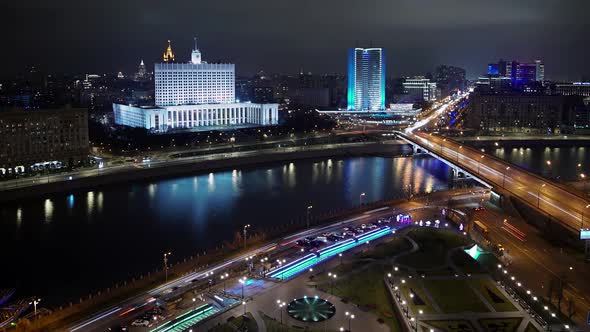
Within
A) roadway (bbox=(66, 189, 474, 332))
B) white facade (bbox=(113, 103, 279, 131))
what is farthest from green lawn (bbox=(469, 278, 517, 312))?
white facade (bbox=(113, 103, 279, 131))

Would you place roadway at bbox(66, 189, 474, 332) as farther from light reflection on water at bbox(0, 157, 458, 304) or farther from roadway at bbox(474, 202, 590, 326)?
roadway at bbox(474, 202, 590, 326)

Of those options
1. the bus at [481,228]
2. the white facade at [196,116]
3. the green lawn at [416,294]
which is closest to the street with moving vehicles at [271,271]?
the bus at [481,228]

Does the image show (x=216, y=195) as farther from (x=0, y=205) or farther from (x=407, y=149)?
(x=407, y=149)

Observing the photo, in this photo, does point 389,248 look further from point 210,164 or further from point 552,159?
point 552,159

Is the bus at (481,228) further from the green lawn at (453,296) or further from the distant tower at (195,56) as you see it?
the distant tower at (195,56)


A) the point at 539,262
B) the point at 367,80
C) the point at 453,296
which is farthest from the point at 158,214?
the point at 367,80

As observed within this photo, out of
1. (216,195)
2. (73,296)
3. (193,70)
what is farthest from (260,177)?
(193,70)
